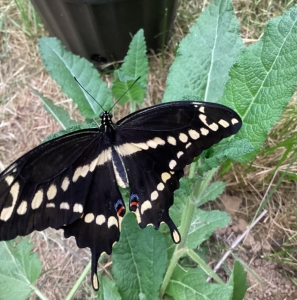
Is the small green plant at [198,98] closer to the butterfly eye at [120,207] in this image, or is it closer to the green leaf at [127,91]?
the green leaf at [127,91]

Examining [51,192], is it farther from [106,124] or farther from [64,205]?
[106,124]

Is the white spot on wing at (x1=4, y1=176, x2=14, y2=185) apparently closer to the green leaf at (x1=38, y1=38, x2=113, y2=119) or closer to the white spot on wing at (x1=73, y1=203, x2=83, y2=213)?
the white spot on wing at (x1=73, y1=203, x2=83, y2=213)

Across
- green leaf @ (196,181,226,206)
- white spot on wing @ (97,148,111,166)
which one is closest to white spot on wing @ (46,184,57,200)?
white spot on wing @ (97,148,111,166)

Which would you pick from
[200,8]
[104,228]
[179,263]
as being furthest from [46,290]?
[200,8]

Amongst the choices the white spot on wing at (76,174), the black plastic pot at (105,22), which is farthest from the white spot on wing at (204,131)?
the black plastic pot at (105,22)

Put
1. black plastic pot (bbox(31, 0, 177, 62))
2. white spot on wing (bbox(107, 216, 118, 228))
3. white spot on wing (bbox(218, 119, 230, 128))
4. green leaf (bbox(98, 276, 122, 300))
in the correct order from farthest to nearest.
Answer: black plastic pot (bbox(31, 0, 177, 62)) < green leaf (bbox(98, 276, 122, 300)) < white spot on wing (bbox(107, 216, 118, 228)) < white spot on wing (bbox(218, 119, 230, 128))

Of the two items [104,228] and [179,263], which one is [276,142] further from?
[104,228]

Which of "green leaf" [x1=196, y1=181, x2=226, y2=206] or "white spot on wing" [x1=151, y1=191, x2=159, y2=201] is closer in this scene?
"white spot on wing" [x1=151, y1=191, x2=159, y2=201]

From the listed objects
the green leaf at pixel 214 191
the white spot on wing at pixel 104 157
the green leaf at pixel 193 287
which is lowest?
the green leaf at pixel 193 287
